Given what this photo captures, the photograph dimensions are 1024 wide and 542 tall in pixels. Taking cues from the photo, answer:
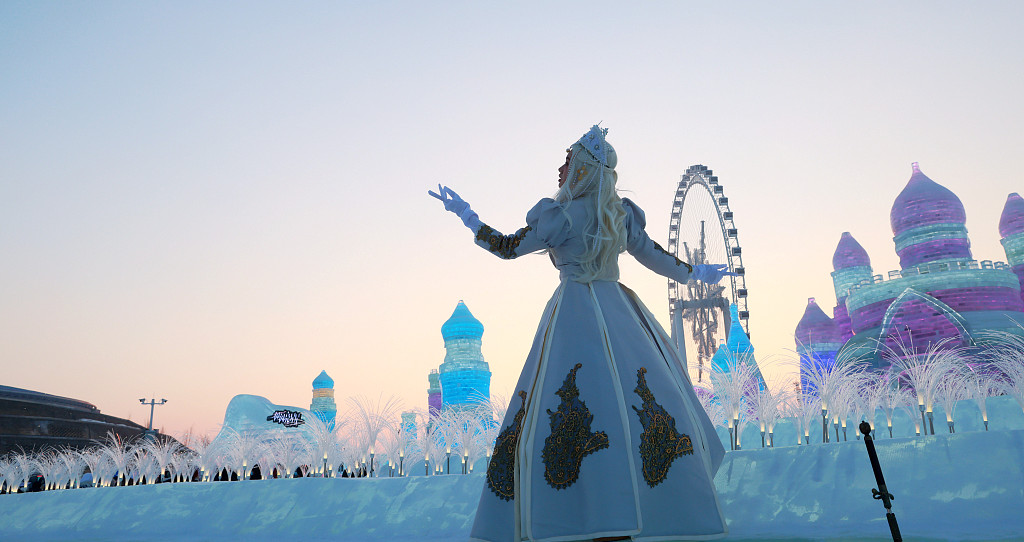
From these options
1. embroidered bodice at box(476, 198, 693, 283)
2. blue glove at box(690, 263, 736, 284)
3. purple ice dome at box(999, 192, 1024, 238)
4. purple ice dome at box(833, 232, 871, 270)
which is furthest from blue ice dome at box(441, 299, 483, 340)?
embroidered bodice at box(476, 198, 693, 283)

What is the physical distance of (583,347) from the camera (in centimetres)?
389

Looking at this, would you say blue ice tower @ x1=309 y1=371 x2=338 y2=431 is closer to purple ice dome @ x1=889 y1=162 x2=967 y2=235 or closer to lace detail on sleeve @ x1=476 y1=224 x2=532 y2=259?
purple ice dome @ x1=889 y1=162 x2=967 y2=235

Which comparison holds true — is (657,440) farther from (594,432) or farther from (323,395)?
(323,395)

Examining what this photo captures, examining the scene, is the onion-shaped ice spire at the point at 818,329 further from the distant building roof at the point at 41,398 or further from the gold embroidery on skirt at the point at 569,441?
the distant building roof at the point at 41,398

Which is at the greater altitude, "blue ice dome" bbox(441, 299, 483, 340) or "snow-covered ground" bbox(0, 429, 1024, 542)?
"blue ice dome" bbox(441, 299, 483, 340)

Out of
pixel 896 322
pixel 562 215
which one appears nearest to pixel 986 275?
pixel 896 322

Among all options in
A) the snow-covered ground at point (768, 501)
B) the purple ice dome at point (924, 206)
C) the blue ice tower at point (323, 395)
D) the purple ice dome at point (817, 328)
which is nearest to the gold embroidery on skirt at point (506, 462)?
the snow-covered ground at point (768, 501)

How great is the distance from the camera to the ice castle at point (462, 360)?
125ft

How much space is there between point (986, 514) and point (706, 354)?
29.9m

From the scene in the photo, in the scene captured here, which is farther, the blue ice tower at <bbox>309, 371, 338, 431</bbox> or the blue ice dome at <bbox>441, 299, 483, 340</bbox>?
the blue ice tower at <bbox>309, 371, 338, 431</bbox>

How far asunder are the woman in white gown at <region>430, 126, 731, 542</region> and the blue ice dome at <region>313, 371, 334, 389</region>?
156 feet

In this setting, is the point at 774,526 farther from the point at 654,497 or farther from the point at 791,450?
the point at 654,497

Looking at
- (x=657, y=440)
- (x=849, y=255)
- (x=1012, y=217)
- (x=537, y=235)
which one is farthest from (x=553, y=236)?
(x=849, y=255)

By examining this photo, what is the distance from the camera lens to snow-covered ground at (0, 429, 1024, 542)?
4.14m
